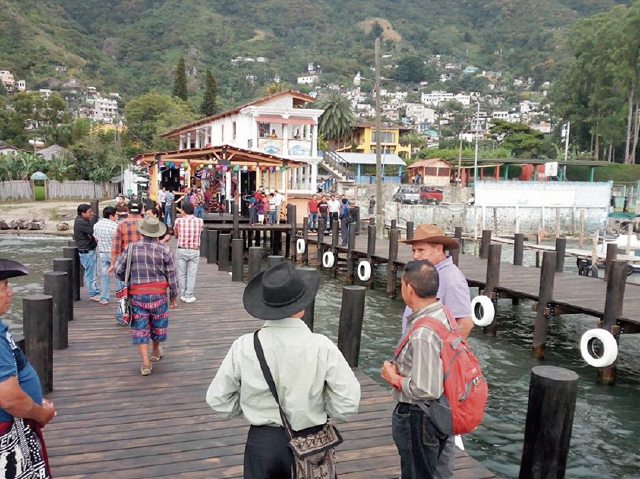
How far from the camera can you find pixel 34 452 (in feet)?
9.34

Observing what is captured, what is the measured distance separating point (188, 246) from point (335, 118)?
5401cm

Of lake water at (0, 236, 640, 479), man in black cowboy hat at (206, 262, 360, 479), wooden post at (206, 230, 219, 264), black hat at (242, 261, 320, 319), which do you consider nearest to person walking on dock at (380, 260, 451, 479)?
man in black cowboy hat at (206, 262, 360, 479)

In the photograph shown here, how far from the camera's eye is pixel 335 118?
61.7 metres

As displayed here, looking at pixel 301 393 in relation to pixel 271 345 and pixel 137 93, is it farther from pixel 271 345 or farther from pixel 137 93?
pixel 137 93

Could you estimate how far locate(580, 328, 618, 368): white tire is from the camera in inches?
368

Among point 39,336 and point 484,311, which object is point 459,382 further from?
point 484,311

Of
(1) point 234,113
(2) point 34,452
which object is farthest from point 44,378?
(1) point 234,113

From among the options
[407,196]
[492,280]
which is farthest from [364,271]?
[407,196]

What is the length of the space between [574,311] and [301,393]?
30.0ft

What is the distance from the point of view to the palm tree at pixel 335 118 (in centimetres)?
6162

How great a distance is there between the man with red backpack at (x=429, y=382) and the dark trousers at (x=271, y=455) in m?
0.77

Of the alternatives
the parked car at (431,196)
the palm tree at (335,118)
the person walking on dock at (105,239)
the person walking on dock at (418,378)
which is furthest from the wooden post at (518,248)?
the palm tree at (335,118)

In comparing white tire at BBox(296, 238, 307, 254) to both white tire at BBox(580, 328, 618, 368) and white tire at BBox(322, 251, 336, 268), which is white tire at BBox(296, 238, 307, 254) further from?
white tire at BBox(580, 328, 618, 368)

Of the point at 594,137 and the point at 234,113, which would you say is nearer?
the point at 234,113
